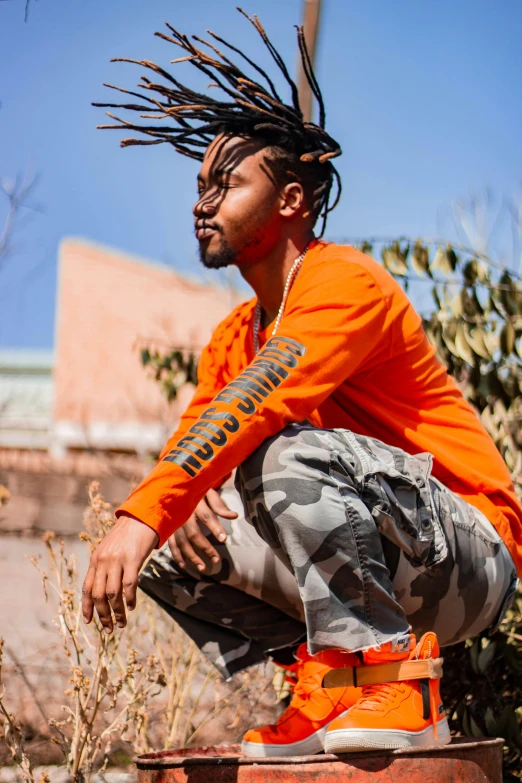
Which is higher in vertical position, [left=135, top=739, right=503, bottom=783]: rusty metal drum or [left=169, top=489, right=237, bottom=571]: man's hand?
[left=169, top=489, right=237, bottom=571]: man's hand

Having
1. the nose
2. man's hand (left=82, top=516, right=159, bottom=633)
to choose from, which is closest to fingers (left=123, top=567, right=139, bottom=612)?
man's hand (left=82, top=516, right=159, bottom=633)

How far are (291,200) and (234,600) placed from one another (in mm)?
1201

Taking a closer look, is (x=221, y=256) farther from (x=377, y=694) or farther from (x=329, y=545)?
(x=377, y=694)

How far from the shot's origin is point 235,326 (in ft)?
9.72

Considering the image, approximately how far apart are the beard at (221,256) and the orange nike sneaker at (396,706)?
4.07 ft

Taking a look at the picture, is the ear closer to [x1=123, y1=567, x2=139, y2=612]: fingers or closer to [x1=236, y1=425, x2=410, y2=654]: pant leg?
[x1=236, y1=425, x2=410, y2=654]: pant leg

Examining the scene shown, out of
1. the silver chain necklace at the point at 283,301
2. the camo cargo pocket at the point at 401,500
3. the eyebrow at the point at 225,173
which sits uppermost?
the eyebrow at the point at 225,173

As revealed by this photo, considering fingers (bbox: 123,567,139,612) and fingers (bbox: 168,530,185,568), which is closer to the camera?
fingers (bbox: 123,567,139,612)

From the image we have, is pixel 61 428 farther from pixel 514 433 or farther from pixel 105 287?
pixel 514 433

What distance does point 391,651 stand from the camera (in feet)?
6.61

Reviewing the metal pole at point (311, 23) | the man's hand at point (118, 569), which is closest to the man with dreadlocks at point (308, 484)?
the man's hand at point (118, 569)

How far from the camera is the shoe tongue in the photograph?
2010 mm

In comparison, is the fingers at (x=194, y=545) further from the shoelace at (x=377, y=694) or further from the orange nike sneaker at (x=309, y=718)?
the shoelace at (x=377, y=694)

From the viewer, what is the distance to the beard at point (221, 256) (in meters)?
2.72
